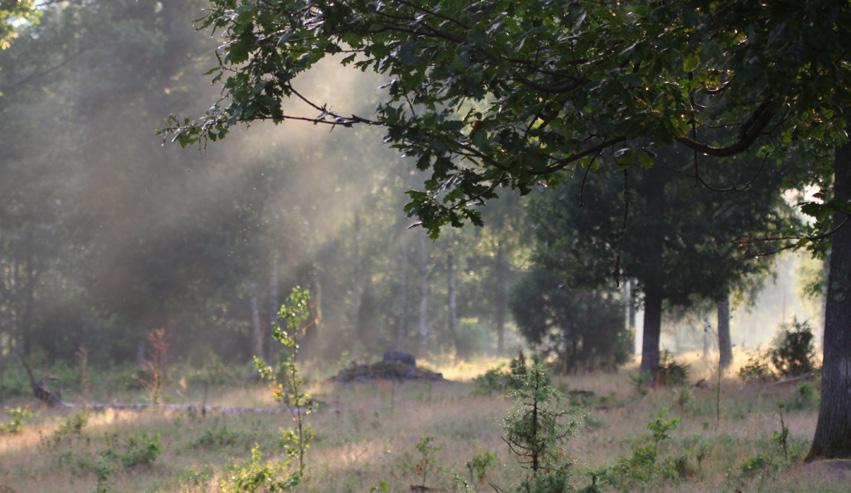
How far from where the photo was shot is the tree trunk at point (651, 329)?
21.6 meters

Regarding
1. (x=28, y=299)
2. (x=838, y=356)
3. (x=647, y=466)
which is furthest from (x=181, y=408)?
(x=28, y=299)

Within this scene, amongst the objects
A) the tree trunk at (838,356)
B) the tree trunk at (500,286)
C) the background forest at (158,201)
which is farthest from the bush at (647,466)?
the tree trunk at (500,286)

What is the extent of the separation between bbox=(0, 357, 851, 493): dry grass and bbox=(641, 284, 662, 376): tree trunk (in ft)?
2.85

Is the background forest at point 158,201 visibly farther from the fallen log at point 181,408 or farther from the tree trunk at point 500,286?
the fallen log at point 181,408

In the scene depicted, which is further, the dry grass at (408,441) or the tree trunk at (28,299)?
the tree trunk at (28,299)

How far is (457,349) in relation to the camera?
1902 inches

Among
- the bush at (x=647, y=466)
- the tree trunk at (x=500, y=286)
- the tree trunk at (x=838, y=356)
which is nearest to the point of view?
the bush at (x=647, y=466)

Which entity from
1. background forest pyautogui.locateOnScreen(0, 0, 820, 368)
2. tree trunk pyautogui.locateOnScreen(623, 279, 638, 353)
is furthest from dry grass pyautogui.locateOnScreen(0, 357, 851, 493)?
background forest pyautogui.locateOnScreen(0, 0, 820, 368)

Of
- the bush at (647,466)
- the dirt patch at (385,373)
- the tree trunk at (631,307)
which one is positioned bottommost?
the bush at (647,466)

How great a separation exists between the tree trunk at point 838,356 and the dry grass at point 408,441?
542 millimetres

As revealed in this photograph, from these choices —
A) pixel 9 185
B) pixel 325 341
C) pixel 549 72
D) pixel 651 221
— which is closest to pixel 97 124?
pixel 9 185

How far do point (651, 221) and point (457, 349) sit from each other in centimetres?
2934

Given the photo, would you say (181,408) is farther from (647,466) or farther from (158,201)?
(158,201)

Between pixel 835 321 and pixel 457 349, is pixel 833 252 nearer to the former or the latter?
pixel 835 321
